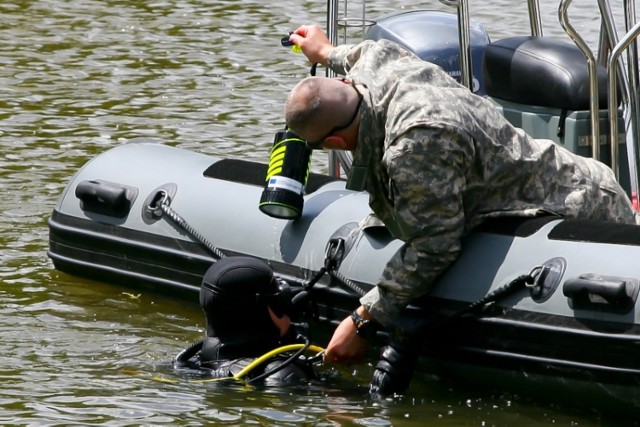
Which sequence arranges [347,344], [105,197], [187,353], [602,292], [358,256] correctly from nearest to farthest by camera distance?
[602,292]
[347,344]
[187,353]
[358,256]
[105,197]

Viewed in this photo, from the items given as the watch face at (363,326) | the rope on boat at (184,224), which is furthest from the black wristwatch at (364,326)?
the rope on boat at (184,224)

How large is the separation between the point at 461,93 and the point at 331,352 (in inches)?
33.3

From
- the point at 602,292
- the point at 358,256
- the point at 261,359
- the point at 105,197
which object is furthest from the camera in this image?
the point at 105,197

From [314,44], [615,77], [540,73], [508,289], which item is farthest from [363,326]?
[540,73]

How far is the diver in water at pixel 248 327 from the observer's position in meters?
4.26

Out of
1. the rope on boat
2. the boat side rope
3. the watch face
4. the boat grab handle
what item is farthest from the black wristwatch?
the rope on boat

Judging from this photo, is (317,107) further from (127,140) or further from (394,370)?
(127,140)

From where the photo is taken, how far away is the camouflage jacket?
4.09m

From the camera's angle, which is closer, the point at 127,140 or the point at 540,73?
the point at 540,73

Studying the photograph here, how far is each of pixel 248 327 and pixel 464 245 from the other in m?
0.67

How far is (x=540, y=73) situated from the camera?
5172 mm

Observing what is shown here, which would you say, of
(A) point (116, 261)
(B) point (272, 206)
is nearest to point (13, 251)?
(A) point (116, 261)

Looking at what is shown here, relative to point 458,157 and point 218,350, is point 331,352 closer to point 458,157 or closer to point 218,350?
point 218,350

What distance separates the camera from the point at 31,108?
834 centimetres
